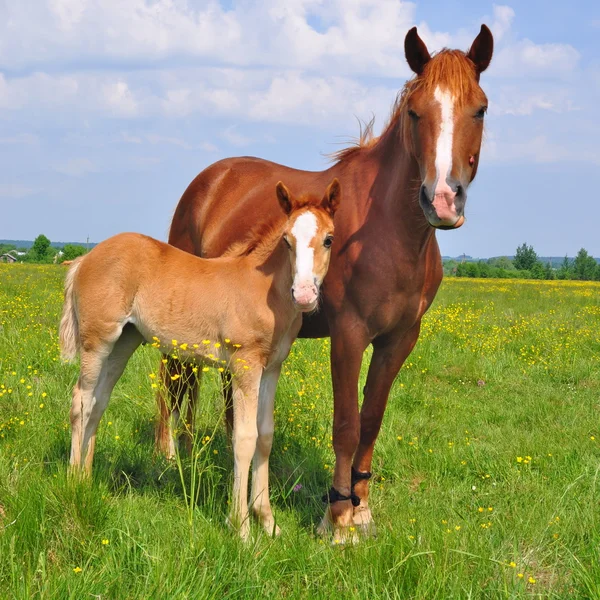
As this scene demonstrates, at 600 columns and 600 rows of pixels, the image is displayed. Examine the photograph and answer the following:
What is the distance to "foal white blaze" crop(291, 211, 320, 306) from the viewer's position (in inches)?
125

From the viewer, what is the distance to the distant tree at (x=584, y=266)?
72375 mm

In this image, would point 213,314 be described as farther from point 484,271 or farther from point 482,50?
point 484,271

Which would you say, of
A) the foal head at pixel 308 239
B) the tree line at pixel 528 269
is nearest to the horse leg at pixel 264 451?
the foal head at pixel 308 239

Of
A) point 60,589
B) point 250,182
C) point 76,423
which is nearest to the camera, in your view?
point 60,589

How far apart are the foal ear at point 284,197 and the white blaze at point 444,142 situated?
903 millimetres

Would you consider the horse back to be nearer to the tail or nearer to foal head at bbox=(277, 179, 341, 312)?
foal head at bbox=(277, 179, 341, 312)

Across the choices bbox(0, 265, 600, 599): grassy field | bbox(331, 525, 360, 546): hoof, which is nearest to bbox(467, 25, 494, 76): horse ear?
bbox(0, 265, 600, 599): grassy field

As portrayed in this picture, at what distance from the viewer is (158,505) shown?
372 cm

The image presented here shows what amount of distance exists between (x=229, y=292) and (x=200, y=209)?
70.5 inches

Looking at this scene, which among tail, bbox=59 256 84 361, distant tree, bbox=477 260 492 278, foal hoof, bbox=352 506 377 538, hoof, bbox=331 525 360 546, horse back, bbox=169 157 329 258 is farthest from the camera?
distant tree, bbox=477 260 492 278

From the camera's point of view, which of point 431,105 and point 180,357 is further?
point 180,357

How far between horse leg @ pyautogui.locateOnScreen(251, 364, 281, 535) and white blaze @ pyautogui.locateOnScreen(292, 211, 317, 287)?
0.77 m

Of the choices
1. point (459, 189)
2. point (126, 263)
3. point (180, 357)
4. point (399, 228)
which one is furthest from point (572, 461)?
point (126, 263)

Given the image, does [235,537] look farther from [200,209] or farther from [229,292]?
[200,209]
